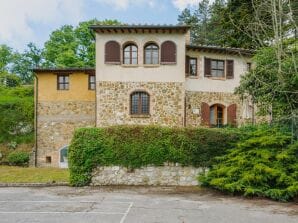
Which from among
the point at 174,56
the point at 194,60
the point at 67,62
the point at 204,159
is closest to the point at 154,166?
the point at 204,159

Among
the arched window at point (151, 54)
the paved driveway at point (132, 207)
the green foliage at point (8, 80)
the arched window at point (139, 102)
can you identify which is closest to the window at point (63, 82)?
the arched window at point (139, 102)

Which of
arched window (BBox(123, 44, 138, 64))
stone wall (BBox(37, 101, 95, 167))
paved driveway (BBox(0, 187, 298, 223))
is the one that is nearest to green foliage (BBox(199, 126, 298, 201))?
paved driveway (BBox(0, 187, 298, 223))

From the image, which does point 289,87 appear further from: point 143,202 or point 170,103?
point 170,103

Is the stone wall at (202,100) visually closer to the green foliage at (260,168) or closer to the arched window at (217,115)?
the arched window at (217,115)

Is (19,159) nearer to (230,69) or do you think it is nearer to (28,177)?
(28,177)

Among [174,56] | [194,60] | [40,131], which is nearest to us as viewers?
[174,56]

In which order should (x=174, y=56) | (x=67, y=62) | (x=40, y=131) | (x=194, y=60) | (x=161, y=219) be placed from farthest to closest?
(x=67, y=62), (x=40, y=131), (x=194, y=60), (x=174, y=56), (x=161, y=219)

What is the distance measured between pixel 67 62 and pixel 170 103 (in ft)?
77.2

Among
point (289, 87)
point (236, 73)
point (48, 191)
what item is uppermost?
point (236, 73)

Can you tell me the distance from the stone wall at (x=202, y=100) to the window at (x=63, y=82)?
Result: 8619 mm

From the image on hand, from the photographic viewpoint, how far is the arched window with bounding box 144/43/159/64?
23.3 meters

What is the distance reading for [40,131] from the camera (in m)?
26.3

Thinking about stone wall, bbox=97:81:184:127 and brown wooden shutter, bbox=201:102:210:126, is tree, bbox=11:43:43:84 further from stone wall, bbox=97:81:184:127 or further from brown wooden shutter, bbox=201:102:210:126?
brown wooden shutter, bbox=201:102:210:126

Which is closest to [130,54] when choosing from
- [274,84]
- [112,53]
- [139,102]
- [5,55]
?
[112,53]
